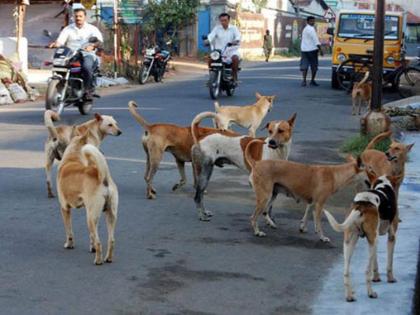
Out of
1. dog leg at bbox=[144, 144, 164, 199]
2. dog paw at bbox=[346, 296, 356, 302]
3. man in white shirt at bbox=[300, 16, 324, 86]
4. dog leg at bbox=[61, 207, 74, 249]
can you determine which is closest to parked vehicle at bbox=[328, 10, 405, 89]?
man in white shirt at bbox=[300, 16, 324, 86]

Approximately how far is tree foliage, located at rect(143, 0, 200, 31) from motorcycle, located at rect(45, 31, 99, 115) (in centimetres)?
2222

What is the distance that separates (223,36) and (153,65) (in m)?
6.99

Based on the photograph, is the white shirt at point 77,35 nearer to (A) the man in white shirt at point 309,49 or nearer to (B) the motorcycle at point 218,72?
(B) the motorcycle at point 218,72

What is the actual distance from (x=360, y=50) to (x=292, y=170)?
1760cm

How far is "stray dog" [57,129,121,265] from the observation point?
20.9 ft

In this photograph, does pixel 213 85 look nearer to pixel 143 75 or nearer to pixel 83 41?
pixel 83 41

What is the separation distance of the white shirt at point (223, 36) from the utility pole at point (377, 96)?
24.7 ft

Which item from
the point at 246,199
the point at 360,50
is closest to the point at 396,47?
the point at 360,50

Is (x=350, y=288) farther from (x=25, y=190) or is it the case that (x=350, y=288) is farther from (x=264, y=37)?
(x=264, y=37)

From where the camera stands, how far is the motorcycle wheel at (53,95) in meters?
15.2

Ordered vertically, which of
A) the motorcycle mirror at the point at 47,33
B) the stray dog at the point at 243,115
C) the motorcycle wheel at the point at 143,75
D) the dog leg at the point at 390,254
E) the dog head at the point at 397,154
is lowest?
the motorcycle wheel at the point at 143,75

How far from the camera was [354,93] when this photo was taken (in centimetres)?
1803

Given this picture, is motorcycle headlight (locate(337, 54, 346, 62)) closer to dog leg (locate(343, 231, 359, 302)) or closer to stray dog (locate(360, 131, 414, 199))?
stray dog (locate(360, 131, 414, 199))

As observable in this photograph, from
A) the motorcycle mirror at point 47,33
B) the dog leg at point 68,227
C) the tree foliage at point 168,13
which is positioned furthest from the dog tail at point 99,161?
the tree foliage at point 168,13
